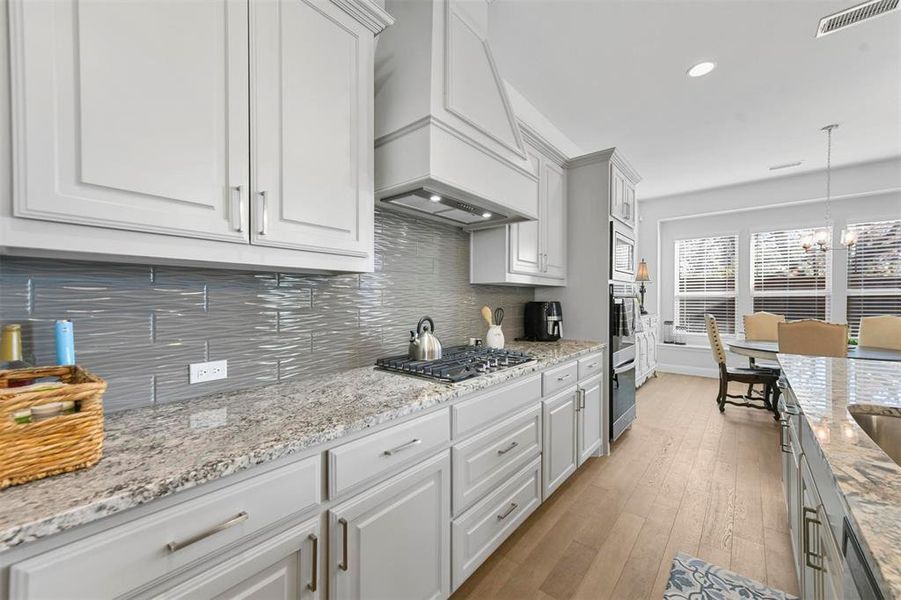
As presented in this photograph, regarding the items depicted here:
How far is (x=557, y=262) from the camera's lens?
9.90 feet

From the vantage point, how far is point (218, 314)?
1.40 m

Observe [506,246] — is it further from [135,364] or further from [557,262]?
[135,364]

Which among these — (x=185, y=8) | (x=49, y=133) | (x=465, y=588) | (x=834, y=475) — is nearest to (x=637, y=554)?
(x=465, y=588)

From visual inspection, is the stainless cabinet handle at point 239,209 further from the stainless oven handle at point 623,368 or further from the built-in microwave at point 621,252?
the stainless oven handle at point 623,368

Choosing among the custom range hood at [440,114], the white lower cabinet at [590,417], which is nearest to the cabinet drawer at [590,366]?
the white lower cabinet at [590,417]

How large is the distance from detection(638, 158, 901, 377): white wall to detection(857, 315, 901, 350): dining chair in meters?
1.45

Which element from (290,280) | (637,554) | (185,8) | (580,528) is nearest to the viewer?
(185,8)

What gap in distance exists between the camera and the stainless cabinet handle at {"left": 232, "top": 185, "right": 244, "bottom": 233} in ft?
3.79

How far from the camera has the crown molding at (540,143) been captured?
8.16ft

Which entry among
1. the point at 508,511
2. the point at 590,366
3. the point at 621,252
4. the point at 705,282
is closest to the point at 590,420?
the point at 590,366

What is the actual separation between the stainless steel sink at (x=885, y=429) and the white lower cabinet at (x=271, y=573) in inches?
69.1

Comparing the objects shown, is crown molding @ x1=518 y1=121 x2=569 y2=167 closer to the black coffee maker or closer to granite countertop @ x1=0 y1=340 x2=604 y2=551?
the black coffee maker

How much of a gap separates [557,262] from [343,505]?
8.05 ft

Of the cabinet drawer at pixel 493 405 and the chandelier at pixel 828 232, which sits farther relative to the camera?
the chandelier at pixel 828 232
